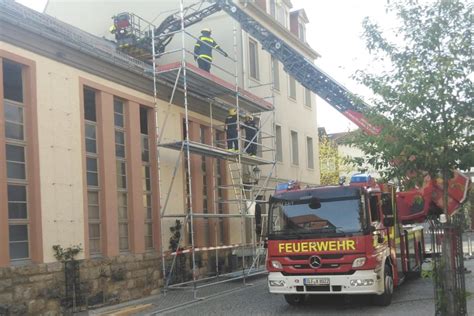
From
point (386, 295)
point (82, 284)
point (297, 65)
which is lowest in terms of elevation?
point (386, 295)

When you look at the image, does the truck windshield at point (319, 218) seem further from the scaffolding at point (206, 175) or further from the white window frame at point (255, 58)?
the white window frame at point (255, 58)

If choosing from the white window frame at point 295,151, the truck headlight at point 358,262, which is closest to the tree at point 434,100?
the truck headlight at point 358,262

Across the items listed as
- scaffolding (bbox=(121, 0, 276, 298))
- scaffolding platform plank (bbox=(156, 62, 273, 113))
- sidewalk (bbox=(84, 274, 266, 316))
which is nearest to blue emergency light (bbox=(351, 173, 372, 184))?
scaffolding (bbox=(121, 0, 276, 298))

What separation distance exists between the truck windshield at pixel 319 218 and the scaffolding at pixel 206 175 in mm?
2639

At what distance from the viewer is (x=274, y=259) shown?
36.7 ft

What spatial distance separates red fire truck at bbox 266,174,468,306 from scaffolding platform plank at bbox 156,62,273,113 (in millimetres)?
4655

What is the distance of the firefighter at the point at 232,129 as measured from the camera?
17781 millimetres

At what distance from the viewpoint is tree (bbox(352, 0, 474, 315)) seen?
8.20 metres

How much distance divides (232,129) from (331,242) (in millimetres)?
7823

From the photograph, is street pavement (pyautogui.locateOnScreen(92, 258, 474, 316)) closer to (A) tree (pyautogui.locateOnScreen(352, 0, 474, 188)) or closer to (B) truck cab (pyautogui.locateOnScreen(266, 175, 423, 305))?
(B) truck cab (pyautogui.locateOnScreen(266, 175, 423, 305))

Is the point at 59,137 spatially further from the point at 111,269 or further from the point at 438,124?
the point at 438,124

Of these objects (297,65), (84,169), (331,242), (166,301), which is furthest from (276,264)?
(297,65)

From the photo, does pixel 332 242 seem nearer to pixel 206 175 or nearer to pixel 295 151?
pixel 206 175

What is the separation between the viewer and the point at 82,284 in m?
12.0
